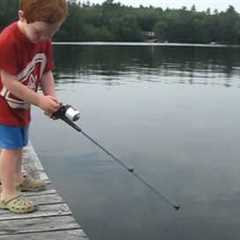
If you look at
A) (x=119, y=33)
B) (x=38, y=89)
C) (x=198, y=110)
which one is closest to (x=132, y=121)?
(x=198, y=110)

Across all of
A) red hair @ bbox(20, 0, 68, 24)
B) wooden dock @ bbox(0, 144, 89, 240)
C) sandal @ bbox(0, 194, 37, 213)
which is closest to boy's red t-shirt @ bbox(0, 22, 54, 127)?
red hair @ bbox(20, 0, 68, 24)

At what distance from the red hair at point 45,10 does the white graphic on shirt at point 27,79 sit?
47 cm

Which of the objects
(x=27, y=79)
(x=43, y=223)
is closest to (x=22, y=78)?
(x=27, y=79)

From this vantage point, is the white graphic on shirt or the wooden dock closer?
the wooden dock

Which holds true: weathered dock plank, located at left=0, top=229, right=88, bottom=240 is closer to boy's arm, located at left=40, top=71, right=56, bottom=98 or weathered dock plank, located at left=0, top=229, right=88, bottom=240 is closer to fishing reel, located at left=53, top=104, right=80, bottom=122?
fishing reel, located at left=53, top=104, right=80, bottom=122

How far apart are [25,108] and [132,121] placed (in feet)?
46.9

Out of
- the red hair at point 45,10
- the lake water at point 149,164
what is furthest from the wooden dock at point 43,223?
the lake water at point 149,164

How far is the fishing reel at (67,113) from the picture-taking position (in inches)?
204

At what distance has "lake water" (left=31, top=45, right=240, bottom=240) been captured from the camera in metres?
9.80

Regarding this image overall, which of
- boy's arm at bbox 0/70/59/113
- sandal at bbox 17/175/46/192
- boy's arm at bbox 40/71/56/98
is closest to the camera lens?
boy's arm at bbox 0/70/59/113

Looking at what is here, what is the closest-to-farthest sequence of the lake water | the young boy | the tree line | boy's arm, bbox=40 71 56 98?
the young boy
boy's arm, bbox=40 71 56 98
the lake water
the tree line

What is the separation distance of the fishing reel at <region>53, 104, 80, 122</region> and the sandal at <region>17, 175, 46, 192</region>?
116cm

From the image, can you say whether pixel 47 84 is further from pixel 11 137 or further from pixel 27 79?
pixel 11 137

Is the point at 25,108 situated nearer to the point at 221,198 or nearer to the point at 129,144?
the point at 221,198
